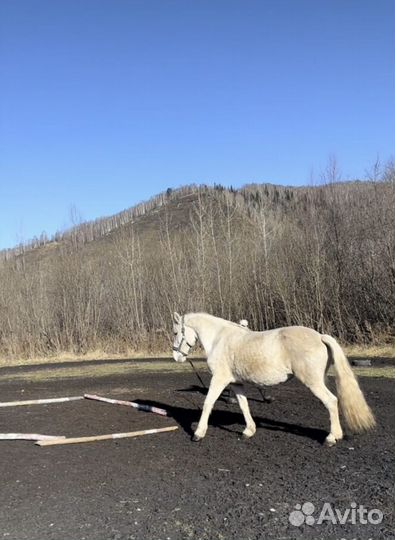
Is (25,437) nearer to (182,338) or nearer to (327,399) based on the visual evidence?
(182,338)

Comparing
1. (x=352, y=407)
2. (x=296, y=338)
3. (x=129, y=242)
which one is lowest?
(x=352, y=407)

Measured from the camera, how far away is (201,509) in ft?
16.9

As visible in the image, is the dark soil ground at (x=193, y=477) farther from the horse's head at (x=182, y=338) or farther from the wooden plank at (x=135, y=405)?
the horse's head at (x=182, y=338)

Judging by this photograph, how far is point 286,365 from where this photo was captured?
719cm

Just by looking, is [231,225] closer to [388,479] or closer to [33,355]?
[33,355]

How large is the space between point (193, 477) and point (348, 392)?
7.97 feet

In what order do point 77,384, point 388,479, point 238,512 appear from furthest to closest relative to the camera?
point 77,384
point 388,479
point 238,512

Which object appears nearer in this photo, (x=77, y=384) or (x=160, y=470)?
(x=160, y=470)

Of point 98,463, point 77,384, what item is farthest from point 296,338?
point 77,384

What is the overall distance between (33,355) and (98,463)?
19395mm

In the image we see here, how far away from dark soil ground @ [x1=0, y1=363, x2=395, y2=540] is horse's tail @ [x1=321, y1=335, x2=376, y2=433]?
0.35m

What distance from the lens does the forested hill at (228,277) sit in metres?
22.1

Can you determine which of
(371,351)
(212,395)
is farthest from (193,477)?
(371,351)

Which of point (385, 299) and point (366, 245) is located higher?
point (366, 245)
